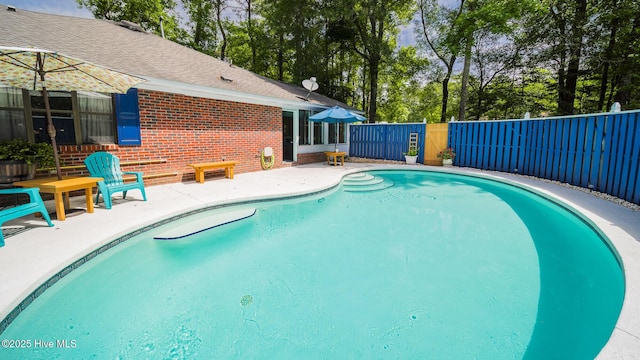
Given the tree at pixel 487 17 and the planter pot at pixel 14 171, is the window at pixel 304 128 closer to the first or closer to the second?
the planter pot at pixel 14 171

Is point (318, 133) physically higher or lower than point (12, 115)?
higher

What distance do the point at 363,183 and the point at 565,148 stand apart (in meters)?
5.91

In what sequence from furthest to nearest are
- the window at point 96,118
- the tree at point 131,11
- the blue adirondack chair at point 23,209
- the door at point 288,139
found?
1. the tree at point 131,11
2. the door at point 288,139
3. the window at point 96,118
4. the blue adirondack chair at point 23,209

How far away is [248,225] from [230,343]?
278 centimetres

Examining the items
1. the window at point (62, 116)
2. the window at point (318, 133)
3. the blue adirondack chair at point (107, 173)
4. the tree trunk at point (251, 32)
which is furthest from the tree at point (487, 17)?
the blue adirondack chair at point (107, 173)

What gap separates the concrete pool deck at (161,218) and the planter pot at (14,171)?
0.74m

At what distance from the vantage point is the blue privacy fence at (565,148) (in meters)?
5.59

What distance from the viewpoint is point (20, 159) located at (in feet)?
14.7

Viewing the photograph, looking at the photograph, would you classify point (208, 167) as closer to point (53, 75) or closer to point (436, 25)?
point (53, 75)

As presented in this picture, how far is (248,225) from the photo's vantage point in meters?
5.06

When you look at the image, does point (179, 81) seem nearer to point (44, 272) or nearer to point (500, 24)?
point (44, 272)

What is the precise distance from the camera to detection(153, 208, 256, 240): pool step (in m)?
4.31

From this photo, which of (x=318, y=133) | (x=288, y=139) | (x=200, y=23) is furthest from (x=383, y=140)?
(x=200, y=23)

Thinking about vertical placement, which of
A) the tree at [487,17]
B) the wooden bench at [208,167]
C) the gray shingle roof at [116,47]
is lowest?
the wooden bench at [208,167]
